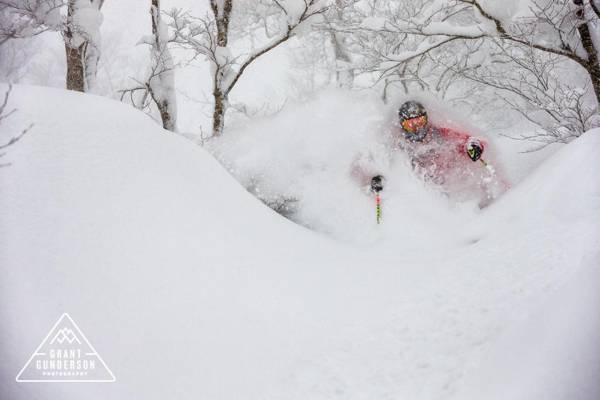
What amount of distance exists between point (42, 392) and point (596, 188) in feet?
13.4

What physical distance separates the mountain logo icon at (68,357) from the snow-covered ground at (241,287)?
0.05 meters

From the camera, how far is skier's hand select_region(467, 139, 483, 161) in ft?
19.0

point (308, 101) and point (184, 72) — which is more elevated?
point (184, 72)

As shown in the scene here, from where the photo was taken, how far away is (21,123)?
284cm

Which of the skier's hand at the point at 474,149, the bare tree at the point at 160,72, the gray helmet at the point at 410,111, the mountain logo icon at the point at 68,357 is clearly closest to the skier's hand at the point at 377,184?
the gray helmet at the point at 410,111

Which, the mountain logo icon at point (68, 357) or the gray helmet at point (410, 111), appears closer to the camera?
the mountain logo icon at point (68, 357)

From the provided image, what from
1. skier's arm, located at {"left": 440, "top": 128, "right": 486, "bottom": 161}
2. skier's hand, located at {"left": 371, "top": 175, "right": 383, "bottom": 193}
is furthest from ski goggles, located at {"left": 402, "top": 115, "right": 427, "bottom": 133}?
skier's hand, located at {"left": 371, "top": 175, "right": 383, "bottom": 193}

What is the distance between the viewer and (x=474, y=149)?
5785 millimetres

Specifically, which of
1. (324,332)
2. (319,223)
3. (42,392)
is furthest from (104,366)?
(319,223)

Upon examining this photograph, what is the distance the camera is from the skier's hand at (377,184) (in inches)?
230

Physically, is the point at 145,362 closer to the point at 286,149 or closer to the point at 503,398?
the point at 503,398

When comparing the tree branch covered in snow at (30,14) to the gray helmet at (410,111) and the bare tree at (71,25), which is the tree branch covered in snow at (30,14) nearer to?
the bare tree at (71,25)

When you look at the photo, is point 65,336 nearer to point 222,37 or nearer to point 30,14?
point 30,14

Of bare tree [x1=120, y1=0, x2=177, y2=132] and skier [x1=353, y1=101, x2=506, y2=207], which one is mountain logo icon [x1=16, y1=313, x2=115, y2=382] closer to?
skier [x1=353, y1=101, x2=506, y2=207]
